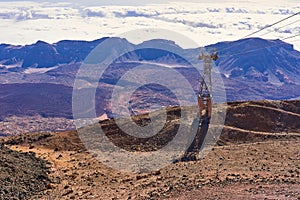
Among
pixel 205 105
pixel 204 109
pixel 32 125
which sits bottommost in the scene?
pixel 32 125

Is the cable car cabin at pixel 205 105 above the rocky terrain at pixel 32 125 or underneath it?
above

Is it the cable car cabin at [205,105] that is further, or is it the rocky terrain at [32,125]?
the rocky terrain at [32,125]

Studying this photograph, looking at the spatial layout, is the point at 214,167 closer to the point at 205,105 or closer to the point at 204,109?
the point at 205,105

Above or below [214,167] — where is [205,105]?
above

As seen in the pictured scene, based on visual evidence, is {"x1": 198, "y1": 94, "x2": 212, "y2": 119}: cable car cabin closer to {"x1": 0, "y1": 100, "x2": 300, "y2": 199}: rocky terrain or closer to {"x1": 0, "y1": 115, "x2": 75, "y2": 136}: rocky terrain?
{"x1": 0, "y1": 100, "x2": 300, "y2": 199}: rocky terrain

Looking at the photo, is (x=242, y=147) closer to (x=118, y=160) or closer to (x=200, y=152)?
(x=200, y=152)

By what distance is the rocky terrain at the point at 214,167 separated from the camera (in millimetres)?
27562

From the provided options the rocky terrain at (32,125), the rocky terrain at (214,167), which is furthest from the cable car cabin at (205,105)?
the rocky terrain at (32,125)

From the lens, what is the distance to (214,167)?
112ft

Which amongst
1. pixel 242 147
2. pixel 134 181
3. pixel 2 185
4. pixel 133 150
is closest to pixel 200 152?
pixel 242 147

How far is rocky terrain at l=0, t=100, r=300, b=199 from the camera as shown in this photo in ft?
90.4

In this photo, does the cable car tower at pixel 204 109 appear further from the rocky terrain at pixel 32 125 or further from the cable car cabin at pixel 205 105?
the rocky terrain at pixel 32 125

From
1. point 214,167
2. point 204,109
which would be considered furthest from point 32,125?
point 214,167

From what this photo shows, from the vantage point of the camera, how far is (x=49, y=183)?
3412cm
